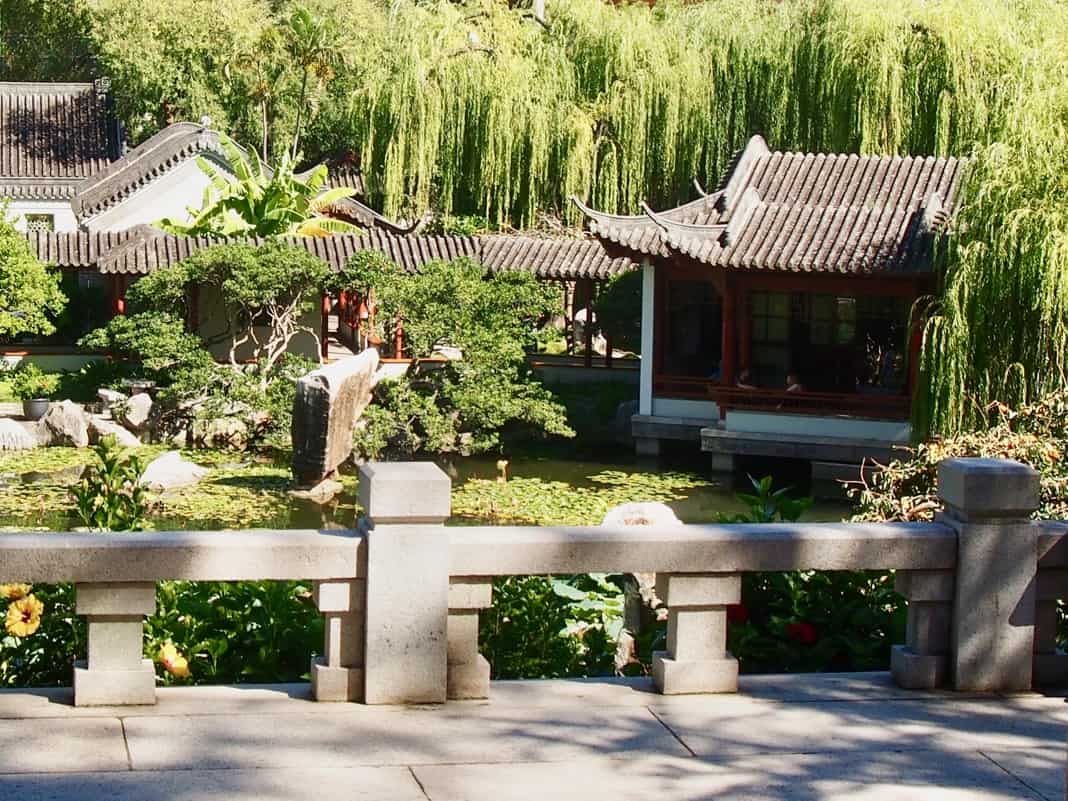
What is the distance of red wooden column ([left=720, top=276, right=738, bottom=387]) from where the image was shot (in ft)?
62.1

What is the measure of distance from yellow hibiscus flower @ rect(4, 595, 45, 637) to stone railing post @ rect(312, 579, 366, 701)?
100 centimetres

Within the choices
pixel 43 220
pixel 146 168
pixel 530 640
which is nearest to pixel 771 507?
pixel 530 640

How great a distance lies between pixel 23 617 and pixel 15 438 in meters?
14.5

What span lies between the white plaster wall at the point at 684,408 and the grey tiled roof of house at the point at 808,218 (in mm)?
1758

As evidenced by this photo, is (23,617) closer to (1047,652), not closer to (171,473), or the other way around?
(1047,652)

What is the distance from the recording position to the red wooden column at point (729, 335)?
746 inches

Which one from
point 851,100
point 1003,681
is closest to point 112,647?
point 1003,681

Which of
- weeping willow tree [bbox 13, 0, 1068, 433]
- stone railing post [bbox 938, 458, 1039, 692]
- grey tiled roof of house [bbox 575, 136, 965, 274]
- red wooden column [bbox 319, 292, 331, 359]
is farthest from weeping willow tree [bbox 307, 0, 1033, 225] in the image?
stone railing post [bbox 938, 458, 1039, 692]

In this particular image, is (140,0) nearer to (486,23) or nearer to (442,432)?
(486,23)

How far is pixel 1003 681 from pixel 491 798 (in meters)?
1.89

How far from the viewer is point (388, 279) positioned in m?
20.4

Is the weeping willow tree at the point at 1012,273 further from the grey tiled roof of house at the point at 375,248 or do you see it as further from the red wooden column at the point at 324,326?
the red wooden column at the point at 324,326

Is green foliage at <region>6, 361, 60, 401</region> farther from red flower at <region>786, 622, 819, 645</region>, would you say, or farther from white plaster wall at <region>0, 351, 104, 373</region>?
red flower at <region>786, 622, 819, 645</region>

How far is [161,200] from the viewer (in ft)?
93.2
